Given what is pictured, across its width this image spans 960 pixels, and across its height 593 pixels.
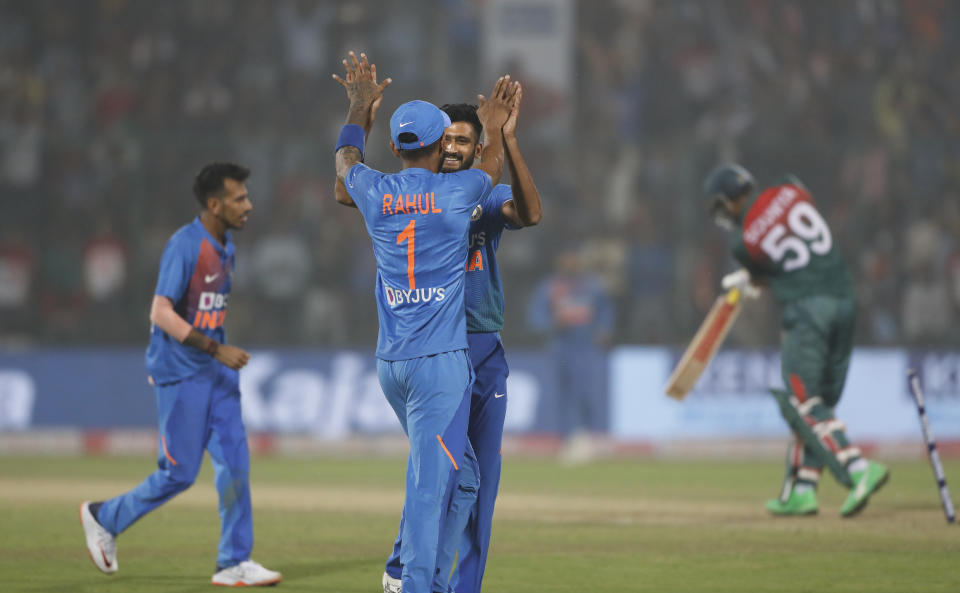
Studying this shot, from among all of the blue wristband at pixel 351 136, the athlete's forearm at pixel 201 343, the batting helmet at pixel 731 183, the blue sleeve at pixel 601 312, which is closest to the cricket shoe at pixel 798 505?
the batting helmet at pixel 731 183

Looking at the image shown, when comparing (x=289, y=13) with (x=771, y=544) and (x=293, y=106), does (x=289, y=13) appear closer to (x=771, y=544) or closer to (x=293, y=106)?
(x=293, y=106)

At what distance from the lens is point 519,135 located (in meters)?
20.7

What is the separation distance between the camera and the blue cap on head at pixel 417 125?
5660 millimetres

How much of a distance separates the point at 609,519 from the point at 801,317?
90.1 inches

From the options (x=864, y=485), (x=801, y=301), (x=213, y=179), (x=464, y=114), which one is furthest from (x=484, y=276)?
(x=801, y=301)

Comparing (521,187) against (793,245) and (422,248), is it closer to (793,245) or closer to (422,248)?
(422,248)

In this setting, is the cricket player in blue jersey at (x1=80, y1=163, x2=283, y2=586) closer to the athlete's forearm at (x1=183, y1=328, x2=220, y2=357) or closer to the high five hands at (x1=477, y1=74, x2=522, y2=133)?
the athlete's forearm at (x1=183, y1=328, x2=220, y2=357)

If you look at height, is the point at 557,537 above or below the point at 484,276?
below

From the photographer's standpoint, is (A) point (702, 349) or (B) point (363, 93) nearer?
(B) point (363, 93)

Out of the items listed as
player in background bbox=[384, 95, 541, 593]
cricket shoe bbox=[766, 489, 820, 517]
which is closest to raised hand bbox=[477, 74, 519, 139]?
player in background bbox=[384, 95, 541, 593]

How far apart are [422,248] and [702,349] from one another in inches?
231

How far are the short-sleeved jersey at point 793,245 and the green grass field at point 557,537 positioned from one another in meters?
1.88

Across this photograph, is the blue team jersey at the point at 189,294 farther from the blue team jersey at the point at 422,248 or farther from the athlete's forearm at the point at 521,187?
the athlete's forearm at the point at 521,187

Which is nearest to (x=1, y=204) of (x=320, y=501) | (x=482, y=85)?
(x=482, y=85)
